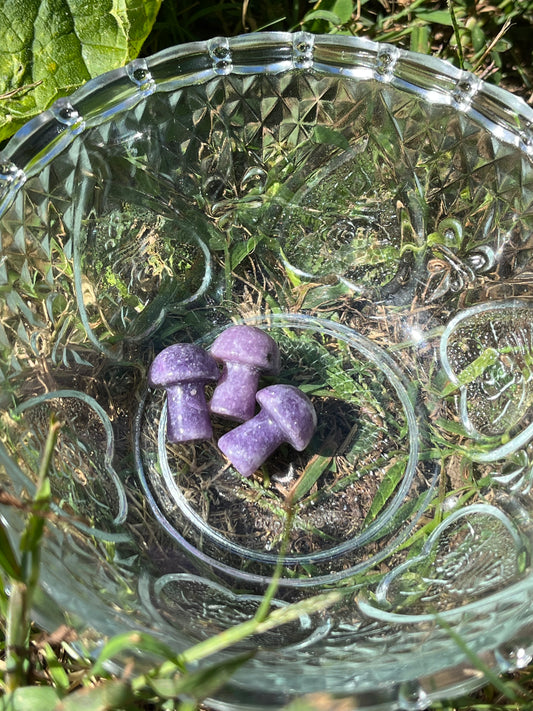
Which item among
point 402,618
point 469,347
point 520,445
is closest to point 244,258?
point 469,347

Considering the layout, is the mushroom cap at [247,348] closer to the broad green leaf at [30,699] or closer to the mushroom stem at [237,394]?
the mushroom stem at [237,394]

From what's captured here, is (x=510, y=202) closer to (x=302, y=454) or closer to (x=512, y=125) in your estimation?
(x=512, y=125)

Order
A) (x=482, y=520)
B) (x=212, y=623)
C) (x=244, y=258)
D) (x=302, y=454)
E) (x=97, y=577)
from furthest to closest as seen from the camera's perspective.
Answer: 1. (x=244, y=258)
2. (x=302, y=454)
3. (x=482, y=520)
4. (x=212, y=623)
5. (x=97, y=577)

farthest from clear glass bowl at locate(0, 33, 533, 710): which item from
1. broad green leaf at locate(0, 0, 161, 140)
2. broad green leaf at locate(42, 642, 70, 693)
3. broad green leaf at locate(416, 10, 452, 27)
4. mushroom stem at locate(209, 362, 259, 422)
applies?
broad green leaf at locate(416, 10, 452, 27)

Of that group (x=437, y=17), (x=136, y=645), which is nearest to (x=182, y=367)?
(x=136, y=645)

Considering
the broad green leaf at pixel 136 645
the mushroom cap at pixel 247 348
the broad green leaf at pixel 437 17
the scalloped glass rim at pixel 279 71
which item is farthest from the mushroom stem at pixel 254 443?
the broad green leaf at pixel 437 17

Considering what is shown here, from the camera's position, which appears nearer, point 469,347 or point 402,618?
point 402,618

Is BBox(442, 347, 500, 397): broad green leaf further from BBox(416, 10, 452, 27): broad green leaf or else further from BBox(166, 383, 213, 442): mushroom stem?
BBox(416, 10, 452, 27): broad green leaf
